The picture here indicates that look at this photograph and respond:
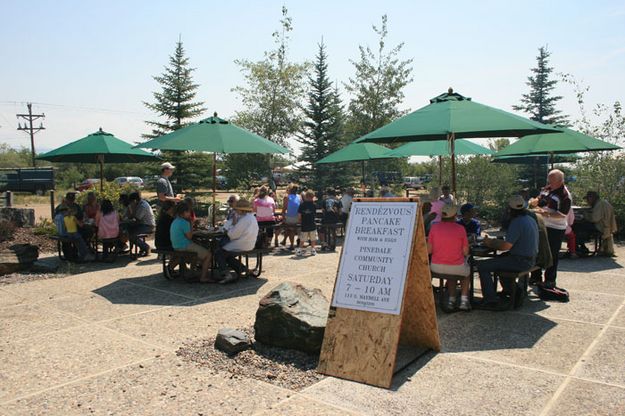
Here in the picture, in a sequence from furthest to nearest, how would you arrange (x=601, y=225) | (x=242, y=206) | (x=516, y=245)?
(x=601, y=225)
(x=242, y=206)
(x=516, y=245)

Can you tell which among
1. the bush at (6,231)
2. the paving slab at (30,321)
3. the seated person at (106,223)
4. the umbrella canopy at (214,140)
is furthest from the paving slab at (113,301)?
the bush at (6,231)

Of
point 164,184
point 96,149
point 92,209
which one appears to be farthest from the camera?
point 96,149

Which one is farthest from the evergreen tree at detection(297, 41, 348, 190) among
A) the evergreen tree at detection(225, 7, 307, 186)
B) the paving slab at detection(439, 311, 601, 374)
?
the paving slab at detection(439, 311, 601, 374)

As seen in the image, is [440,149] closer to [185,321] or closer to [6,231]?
[185,321]

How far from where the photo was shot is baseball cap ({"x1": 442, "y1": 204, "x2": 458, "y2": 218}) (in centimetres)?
575

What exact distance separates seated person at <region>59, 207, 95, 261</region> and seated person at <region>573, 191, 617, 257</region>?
9537 mm

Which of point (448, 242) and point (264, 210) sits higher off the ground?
point (264, 210)

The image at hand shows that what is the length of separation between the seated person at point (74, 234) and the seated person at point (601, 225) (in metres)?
9.54

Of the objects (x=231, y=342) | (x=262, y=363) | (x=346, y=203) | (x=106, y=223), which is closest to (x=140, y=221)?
(x=106, y=223)

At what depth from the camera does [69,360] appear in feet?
15.1

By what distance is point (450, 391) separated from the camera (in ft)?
12.8

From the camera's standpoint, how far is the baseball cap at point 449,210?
5.75m

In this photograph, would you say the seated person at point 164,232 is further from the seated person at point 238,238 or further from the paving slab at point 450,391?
the paving slab at point 450,391

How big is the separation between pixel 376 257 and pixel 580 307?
334 cm
